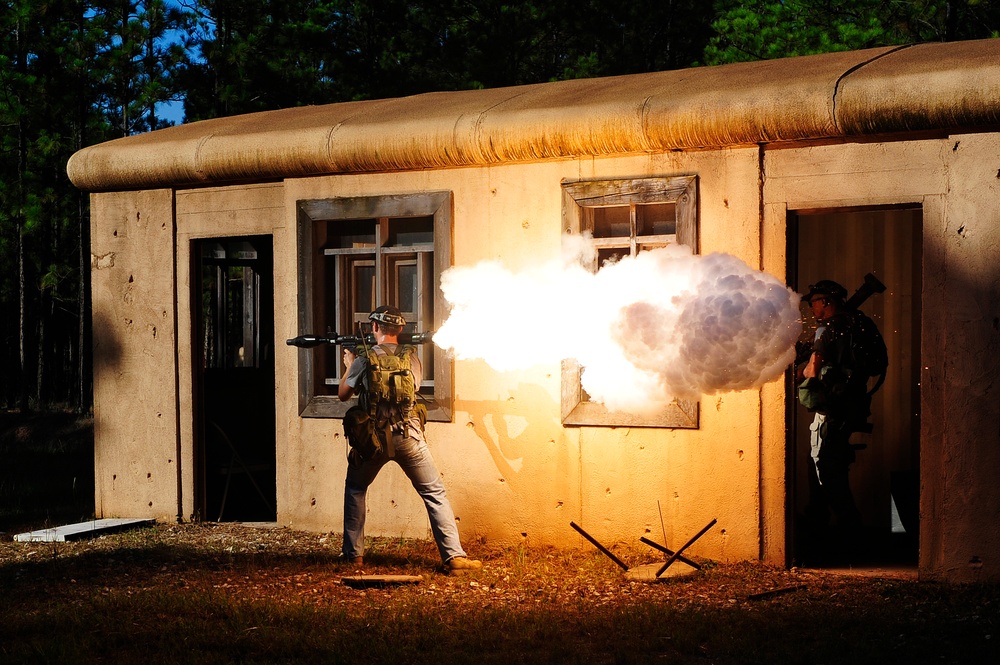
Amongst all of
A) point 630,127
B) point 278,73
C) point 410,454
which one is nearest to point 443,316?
point 410,454

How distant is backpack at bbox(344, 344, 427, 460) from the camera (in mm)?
7883

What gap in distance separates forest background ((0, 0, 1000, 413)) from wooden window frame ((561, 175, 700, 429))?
38.1ft

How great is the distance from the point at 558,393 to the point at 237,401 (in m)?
4.31

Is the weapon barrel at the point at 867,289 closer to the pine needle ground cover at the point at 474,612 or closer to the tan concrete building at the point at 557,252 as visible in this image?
the tan concrete building at the point at 557,252

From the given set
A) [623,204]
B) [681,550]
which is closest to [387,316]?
[623,204]

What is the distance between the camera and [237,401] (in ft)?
38.1

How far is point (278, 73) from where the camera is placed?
21688mm

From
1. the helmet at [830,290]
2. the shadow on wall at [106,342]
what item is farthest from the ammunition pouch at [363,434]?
the shadow on wall at [106,342]

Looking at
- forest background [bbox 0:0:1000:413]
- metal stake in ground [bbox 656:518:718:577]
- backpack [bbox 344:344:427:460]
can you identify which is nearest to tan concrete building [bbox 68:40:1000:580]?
metal stake in ground [bbox 656:518:718:577]

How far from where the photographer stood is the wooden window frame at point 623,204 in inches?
322

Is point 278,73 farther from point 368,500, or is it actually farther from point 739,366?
point 739,366

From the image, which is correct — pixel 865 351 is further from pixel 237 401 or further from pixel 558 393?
pixel 237 401

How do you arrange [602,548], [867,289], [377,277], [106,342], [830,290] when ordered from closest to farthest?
[602,548]
[867,289]
[830,290]
[377,277]
[106,342]

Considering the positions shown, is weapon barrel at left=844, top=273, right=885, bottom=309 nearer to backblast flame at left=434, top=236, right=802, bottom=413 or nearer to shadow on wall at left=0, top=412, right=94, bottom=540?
backblast flame at left=434, top=236, right=802, bottom=413
